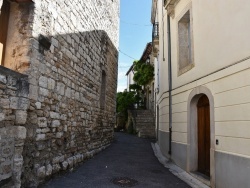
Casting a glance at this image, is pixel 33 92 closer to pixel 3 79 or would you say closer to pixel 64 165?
pixel 3 79

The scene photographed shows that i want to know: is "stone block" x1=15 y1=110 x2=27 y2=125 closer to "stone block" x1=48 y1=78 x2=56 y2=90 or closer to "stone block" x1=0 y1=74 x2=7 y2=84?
"stone block" x1=0 y1=74 x2=7 y2=84

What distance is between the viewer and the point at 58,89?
488 cm

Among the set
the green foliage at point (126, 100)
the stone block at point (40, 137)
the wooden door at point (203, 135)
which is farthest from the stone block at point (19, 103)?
the green foliage at point (126, 100)

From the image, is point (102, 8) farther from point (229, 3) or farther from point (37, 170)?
point (37, 170)

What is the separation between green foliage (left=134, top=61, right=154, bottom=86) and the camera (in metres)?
19.3

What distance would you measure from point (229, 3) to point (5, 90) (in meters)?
3.92

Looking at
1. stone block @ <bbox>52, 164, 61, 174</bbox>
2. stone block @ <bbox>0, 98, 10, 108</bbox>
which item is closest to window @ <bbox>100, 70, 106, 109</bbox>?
stone block @ <bbox>52, 164, 61, 174</bbox>

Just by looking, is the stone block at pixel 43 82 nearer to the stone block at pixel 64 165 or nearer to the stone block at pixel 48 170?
the stone block at pixel 48 170

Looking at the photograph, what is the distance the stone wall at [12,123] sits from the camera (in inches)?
127

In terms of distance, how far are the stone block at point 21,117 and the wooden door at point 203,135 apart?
3.80 m

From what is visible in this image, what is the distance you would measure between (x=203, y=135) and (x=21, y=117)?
3960mm

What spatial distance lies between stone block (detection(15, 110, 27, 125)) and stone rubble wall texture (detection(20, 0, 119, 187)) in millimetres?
181

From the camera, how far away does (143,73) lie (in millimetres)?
19859

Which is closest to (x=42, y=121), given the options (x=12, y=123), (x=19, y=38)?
(x=12, y=123)
